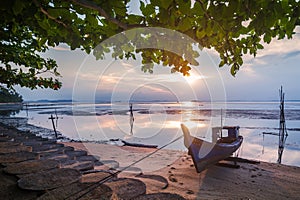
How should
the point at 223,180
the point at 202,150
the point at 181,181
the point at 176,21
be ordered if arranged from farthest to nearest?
1. the point at 202,150
2. the point at 223,180
3. the point at 181,181
4. the point at 176,21

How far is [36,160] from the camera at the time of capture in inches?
136

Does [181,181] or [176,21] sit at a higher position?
[176,21]

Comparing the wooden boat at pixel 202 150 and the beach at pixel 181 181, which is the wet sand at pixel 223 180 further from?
the wooden boat at pixel 202 150

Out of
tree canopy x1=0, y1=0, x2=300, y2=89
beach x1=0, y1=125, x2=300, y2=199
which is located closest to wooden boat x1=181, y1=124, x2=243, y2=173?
beach x1=0, y1=125, x2=300, y2=199

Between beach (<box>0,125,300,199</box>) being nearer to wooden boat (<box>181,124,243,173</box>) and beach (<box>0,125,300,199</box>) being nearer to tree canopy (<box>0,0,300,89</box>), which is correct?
wooden boat (<box>181,124,243,173</box>)

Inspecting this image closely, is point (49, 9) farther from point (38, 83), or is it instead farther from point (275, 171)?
point (275, 171)

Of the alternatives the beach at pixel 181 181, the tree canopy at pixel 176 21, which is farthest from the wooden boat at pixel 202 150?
the tree canopy at pixel 176 21

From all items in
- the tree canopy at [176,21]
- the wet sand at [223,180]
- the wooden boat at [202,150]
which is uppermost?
the tree canopy at [176,21]

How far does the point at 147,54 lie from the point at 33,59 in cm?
472

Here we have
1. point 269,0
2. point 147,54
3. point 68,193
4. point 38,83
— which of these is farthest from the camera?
point 38,83

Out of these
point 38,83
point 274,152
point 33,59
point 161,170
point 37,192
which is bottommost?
point 274,152

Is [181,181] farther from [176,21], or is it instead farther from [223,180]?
[176,21]

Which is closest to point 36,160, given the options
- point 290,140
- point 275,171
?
point 275,171

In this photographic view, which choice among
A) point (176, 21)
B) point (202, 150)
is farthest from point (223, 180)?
point (176, 21)
